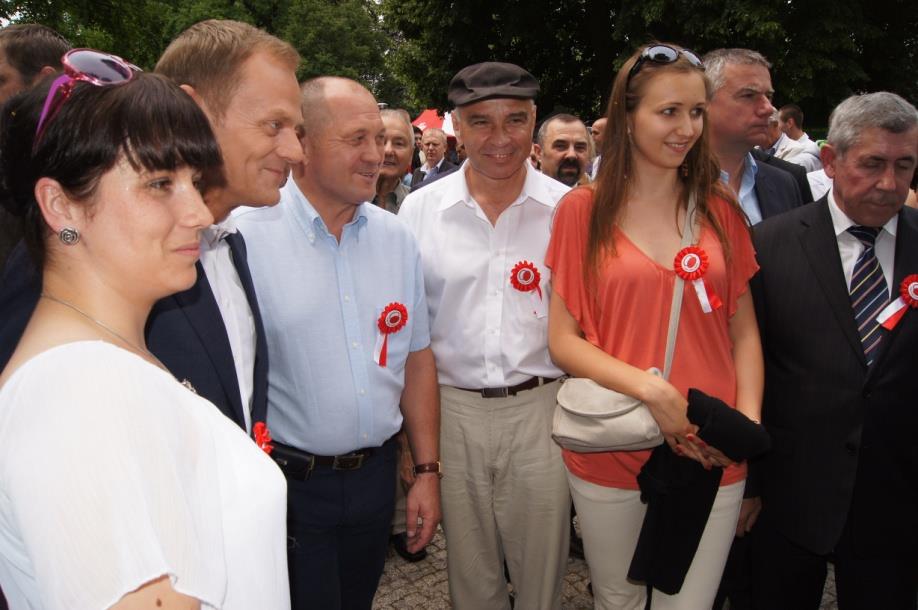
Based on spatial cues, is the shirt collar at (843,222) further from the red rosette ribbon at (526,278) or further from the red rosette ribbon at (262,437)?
the red rosette ribbon at (262,437)

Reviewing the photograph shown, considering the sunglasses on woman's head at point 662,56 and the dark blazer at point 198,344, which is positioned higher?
the sunglasses on woman's head at point 662,56

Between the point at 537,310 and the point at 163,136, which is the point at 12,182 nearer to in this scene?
the point at 163,136

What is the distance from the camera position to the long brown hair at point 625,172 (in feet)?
8.42

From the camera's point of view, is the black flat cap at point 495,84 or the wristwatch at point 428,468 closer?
the wristwatch at point 428,468

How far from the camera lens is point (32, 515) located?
100 cm

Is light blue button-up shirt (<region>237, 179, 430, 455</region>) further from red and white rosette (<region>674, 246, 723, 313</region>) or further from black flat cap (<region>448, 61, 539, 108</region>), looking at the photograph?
red and white rosette (<region>674, 246, 723, 313</region>)

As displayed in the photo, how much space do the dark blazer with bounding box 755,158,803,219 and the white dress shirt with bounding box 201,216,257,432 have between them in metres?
2.84

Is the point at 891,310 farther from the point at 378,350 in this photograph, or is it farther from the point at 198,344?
the point at 198,344

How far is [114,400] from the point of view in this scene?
108cm

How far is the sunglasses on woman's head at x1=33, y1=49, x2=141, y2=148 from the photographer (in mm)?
1250

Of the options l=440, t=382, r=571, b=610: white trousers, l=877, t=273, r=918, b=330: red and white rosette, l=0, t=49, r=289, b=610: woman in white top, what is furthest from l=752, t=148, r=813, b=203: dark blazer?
l=0, t=49, r=289, b=610: woman in white top

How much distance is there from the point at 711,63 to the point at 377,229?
7.72 feet

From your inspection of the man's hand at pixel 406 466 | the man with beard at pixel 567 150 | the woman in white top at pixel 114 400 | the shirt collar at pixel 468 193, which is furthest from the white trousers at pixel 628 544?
the man with beard at pixel 567 150

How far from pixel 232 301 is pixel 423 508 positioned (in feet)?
4.30
